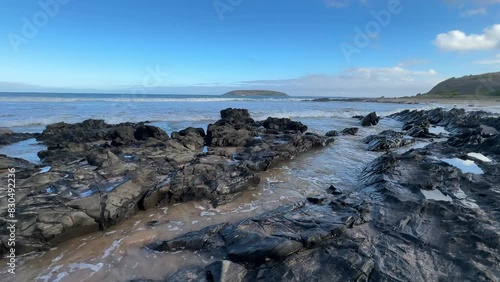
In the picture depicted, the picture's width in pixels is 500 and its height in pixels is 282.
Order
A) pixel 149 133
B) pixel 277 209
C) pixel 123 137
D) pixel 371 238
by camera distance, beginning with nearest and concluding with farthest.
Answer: pixel 371 238, pixel 277 209, pixel 123 137, pixel 149 133

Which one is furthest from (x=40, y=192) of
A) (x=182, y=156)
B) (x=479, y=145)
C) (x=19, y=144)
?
(x=479, y=145)

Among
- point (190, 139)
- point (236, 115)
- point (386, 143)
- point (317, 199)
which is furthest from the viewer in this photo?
point (236, 115)

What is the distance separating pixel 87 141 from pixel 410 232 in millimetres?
16036

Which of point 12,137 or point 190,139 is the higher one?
point 190,139

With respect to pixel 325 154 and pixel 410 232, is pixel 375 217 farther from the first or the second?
pixel 325 154

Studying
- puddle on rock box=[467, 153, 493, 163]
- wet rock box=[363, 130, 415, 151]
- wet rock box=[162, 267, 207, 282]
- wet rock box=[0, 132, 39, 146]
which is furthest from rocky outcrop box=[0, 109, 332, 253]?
puddle on rock box=[467, 153, 493, 163]

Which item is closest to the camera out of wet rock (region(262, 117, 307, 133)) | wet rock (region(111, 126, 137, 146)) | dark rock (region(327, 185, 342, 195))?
dark rock (region(327, 185, 342, 195))

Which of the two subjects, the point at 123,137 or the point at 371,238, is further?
the point at 123,137

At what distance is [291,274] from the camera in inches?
159

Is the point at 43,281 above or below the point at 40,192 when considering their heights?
below

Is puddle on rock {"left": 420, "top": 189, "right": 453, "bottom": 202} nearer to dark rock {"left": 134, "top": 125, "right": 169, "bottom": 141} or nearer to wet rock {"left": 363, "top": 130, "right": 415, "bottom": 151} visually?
wet rock {"left": 363, "top": 130, "right": 415, "bottom": 151}

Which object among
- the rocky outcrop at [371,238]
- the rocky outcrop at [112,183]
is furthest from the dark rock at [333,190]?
the rocky outcrop at [112,183]

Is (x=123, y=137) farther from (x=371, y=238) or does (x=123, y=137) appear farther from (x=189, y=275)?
(x=371, y=238)

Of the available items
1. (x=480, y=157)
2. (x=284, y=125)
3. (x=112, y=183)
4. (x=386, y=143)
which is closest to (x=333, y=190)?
(x=112, y=183)
